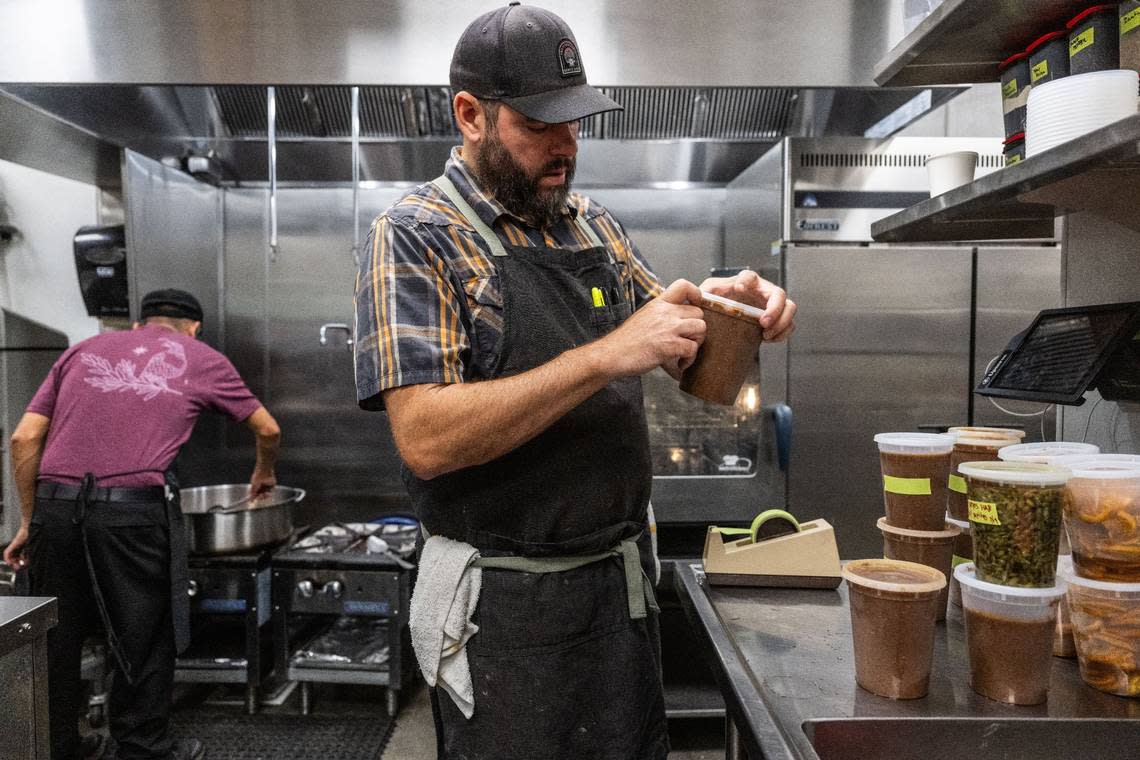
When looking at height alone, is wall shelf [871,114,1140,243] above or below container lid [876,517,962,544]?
Answer: above

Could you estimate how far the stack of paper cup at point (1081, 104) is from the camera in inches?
38.2

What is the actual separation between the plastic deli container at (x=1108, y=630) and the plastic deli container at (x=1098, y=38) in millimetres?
734

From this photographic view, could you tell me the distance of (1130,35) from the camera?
3.47 ft

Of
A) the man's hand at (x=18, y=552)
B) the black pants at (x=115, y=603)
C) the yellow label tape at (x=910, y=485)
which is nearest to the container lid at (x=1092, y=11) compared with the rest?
the yellow label tape at (x=910, y=485)

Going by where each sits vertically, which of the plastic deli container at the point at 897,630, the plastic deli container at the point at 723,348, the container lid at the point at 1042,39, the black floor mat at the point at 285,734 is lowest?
the black floor mat at the point at 285,734

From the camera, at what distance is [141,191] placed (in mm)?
3303

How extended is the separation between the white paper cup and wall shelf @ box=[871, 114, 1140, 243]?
0.07 m

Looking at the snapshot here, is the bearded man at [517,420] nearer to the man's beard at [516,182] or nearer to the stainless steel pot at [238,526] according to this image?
the man's beard at [516,182]

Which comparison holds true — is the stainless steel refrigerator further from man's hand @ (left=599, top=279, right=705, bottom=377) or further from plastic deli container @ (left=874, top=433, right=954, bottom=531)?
man's hand @ (left=599, top=279, right=705, bottom=377)

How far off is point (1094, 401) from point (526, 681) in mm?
1357

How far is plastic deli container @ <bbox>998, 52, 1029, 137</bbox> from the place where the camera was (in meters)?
1.34

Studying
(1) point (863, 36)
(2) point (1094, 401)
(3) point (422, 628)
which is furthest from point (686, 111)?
(3) point (422, 628)

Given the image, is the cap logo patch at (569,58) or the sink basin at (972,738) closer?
the sink basin at (972,738)

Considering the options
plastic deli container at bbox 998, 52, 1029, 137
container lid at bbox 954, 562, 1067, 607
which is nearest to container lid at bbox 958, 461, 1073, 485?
container lid at bbox 954, 562, 1067, 607
